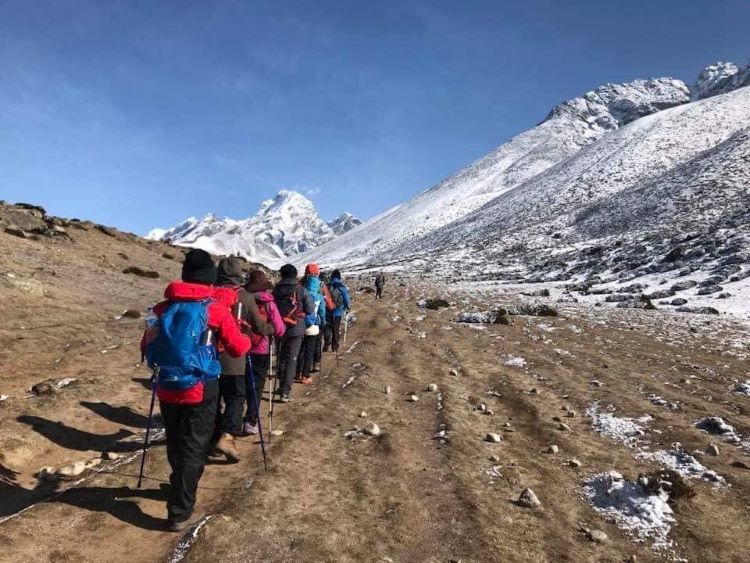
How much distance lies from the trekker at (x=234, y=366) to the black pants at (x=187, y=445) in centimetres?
142

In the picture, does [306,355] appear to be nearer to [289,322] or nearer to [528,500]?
[289,322]

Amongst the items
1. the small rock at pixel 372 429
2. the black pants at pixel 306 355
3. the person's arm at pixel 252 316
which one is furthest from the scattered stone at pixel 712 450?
the black pants at pixel 306 355

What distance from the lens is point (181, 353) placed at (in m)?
5.60

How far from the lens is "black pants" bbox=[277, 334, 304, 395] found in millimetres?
11062

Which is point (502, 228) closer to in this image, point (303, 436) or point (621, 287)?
point (621, 287)

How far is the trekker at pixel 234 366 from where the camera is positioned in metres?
7.47

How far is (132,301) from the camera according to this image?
22.5 m

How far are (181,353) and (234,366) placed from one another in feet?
8.34

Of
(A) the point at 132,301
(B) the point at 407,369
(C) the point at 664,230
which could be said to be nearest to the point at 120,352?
(B) the point at 407,369

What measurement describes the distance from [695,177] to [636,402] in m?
82.2

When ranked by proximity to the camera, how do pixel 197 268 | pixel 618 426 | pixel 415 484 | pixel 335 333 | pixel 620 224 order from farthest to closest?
pixel 620 224 → pixel 335 333 → pixel 618 426 → pixel 415 484 → pixel 197 268

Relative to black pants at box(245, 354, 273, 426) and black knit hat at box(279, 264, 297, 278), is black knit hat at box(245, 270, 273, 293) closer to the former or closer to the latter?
black pants at box(245, 354, 273, 426)

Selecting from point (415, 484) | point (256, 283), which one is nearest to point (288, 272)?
point (256, 283)

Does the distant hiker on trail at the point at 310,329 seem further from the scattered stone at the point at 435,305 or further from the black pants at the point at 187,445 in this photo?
the scattered stone at the point at 435,305
